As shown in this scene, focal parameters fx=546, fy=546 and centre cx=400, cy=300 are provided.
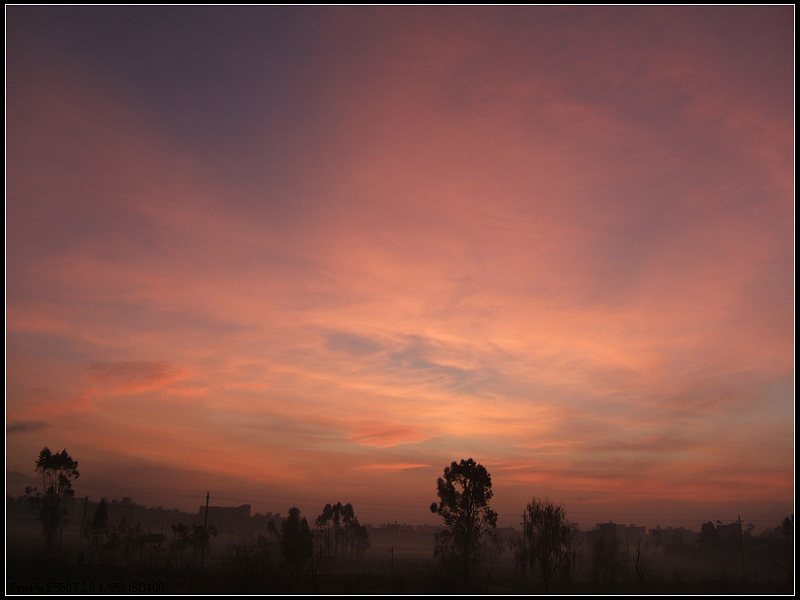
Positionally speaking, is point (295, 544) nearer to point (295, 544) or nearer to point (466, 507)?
point (295, 544)

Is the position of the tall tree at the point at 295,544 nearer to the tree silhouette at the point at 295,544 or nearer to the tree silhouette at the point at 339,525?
the tree silhouette at the point at 295,544

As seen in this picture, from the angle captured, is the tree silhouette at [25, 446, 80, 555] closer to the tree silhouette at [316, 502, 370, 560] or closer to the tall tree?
the tall tree

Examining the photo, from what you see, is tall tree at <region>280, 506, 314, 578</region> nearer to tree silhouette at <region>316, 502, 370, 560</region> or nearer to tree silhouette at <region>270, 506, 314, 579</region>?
tree silhouette at <region>270, 506, 314, 579</region>

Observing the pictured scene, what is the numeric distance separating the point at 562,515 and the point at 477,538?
8.64m

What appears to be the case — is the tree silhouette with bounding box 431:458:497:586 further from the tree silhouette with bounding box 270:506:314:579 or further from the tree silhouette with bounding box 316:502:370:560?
the tree silhouette with bounding box 316:502:370:560

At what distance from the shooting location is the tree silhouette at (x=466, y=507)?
170 ft

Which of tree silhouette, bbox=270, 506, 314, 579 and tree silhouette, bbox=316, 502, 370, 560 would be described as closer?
tree silhouette, bbox=270, 506, 314, 579

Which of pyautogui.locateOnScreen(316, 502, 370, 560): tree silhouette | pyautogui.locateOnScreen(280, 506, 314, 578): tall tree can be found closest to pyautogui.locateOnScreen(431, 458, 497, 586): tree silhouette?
pyautogui.locateOnScreen(280, 506, 314, 578): tall tree

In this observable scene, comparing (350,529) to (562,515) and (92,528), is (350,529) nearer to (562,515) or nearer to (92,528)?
(92,528)

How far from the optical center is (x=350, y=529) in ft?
367

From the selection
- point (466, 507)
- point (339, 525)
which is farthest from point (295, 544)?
point (339, 525)

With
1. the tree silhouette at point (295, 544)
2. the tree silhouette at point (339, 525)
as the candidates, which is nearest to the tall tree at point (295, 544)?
the tree silhouette at point (295, 544)

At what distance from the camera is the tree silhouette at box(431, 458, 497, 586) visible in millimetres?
51938

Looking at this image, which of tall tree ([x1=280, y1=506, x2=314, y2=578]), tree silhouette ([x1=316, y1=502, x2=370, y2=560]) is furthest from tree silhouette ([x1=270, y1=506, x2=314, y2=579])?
tree silhouette ([x1=316, y1=502, x2=370, y2=560])
